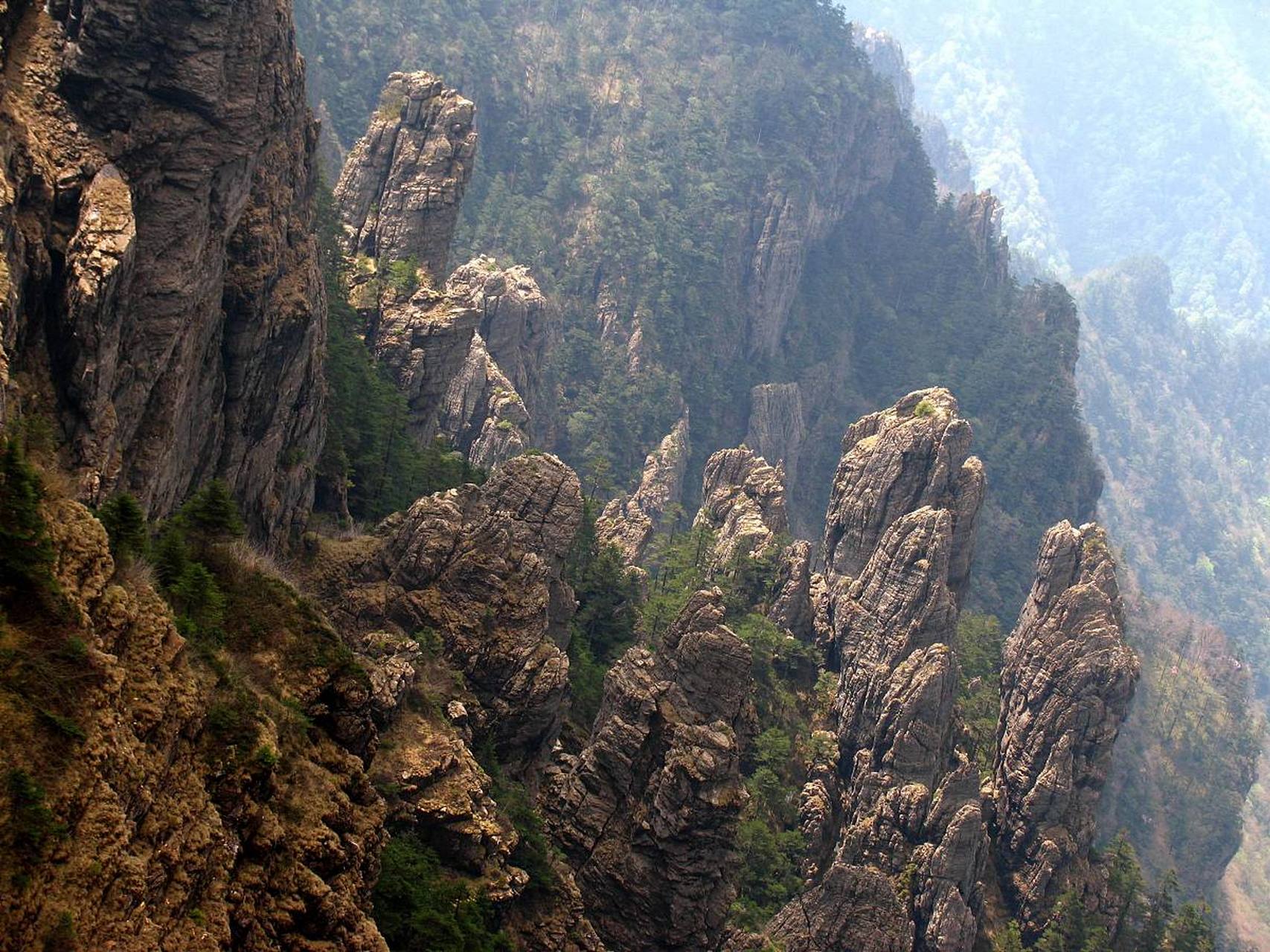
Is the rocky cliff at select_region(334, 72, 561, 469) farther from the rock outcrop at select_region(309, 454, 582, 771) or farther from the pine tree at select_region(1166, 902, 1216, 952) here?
the pine tree at select_region(1166, 902, 1216, 952)

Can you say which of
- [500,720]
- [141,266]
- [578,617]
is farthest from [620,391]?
[141,266]

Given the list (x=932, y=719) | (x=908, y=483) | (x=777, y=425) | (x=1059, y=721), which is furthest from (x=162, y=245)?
(x=777, y=425)

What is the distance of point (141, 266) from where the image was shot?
37.9m

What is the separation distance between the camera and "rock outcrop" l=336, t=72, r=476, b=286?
9138 centimetres

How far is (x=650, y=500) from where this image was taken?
152 meters

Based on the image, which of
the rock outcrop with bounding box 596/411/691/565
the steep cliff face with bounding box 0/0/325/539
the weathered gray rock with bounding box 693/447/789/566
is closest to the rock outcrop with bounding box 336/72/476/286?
the weathered gray rock with bounding box 693/447/789/566

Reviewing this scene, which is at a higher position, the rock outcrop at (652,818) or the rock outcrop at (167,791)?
the rock outcrop at (652,818)

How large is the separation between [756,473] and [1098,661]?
3256 centimetres

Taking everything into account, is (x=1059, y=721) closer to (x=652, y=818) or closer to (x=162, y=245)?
(x=652, y=818)

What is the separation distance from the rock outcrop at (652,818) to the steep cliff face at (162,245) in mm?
14555

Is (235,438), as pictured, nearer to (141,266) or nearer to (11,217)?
(141,266)

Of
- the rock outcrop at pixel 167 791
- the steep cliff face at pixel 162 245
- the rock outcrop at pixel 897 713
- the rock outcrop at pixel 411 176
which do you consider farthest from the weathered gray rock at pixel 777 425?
the rock outcrop at pixel 167 791

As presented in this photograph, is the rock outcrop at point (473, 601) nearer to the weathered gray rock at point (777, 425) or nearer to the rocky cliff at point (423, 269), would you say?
the rocky cliff at point (423, 269)

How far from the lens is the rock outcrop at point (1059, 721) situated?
3086 inches
